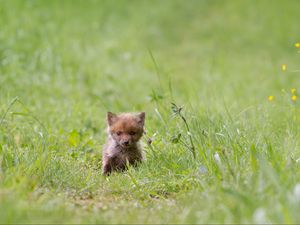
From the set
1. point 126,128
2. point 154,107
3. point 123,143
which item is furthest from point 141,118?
point 154,107

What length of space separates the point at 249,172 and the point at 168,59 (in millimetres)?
11269

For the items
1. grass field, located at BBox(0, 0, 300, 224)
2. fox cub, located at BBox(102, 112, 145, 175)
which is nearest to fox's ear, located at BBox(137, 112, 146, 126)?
fox cub, located at BBox(102, 112, 145, 175)

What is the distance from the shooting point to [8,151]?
6.45 m

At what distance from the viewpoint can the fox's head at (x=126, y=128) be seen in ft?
24.9

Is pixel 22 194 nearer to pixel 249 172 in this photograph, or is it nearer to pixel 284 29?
pixel 249 172

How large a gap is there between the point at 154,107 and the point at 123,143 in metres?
0.95

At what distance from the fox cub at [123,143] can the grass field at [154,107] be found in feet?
0.65

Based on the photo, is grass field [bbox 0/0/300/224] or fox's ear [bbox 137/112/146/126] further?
fox's ear [bbox 137/112/146/126]

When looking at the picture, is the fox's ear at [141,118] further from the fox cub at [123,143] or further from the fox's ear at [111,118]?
the fox's ear at [111,118]

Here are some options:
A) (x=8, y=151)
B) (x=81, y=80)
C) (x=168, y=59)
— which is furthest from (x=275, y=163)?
(x=168, y=59)

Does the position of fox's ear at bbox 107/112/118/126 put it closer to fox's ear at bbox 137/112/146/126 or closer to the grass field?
fox's ear at bbox 137/112/146/126

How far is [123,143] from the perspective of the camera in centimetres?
754

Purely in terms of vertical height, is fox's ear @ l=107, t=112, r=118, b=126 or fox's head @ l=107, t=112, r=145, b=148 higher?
fox's ear @ l=107, t=112, r=118, b=126

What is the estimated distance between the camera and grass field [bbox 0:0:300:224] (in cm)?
507
